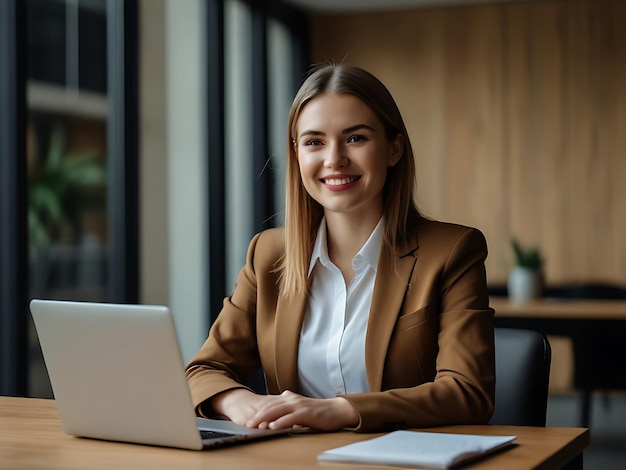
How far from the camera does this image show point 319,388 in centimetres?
208

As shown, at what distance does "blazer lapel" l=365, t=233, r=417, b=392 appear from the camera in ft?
6.48

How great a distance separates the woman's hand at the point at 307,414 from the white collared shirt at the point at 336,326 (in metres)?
0.39

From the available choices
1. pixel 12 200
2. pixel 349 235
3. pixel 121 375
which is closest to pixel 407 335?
pixel 349 235

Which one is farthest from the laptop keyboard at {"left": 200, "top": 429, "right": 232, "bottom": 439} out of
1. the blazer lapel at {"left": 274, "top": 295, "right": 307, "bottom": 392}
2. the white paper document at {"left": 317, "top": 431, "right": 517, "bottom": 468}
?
the blazer lapel at {"left": 274, "top": 295, "right": 307, "bottom": 392}

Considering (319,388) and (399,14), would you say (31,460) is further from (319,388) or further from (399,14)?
(399,14)

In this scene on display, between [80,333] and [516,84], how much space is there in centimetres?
572

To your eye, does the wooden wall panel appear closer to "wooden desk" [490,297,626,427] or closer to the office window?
"wooden desk" [490,297,626,427]

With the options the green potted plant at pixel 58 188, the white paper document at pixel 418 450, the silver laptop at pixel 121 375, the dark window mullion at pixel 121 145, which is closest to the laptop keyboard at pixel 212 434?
the silver laptop at pixel 121 375

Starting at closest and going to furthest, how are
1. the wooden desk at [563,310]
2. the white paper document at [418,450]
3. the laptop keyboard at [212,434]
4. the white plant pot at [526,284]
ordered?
the white paper document at [418,450] < the laptop keyboard at [212,434] < the wooden desk at [563,310] < the white plant pot at [526,284]

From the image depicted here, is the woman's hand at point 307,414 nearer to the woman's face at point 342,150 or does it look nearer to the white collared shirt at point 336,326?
the white collared shirt at point 336,326

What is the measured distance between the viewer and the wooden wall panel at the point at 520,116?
260 inches

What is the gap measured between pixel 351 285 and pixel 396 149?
1.09 ft

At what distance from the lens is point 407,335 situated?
6.47ft

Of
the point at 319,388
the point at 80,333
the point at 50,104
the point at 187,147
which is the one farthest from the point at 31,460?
the point at 187,147
